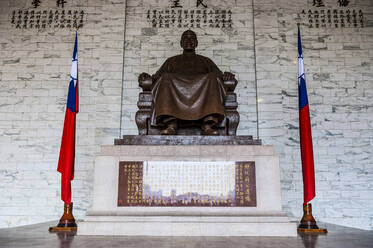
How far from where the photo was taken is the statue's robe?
14.0ft

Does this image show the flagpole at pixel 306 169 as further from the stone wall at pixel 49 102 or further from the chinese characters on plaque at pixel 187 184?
the stone wall at pixel 49 102

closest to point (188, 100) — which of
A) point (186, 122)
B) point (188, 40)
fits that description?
point (186, 122)

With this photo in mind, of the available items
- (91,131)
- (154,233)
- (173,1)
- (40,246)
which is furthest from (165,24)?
(40,246)

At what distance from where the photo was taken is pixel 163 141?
4105 millimetres

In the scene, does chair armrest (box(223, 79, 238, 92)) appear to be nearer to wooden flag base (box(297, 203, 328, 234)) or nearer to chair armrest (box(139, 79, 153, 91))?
chair armrest (box(139, 79, 153, 91))

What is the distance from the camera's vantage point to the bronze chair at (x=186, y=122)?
14.6 ft

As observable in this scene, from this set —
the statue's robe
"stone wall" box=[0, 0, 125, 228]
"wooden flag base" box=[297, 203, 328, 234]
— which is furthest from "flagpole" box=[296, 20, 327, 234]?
"stone wall" box=[0, 0, 125, 228]

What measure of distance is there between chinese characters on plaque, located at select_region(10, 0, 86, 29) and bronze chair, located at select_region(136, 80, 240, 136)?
8.68 feet

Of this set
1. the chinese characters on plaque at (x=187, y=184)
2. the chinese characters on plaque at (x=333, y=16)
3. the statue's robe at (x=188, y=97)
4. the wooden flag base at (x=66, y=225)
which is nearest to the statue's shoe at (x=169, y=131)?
the statue's robe at (x=188, y=97)

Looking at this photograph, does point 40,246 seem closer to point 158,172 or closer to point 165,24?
point 158,172

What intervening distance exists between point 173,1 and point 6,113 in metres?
3.45

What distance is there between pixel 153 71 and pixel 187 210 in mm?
3128

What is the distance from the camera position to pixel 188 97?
172 inches

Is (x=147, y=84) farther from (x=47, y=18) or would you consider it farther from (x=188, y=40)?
(x=47, y=18)
